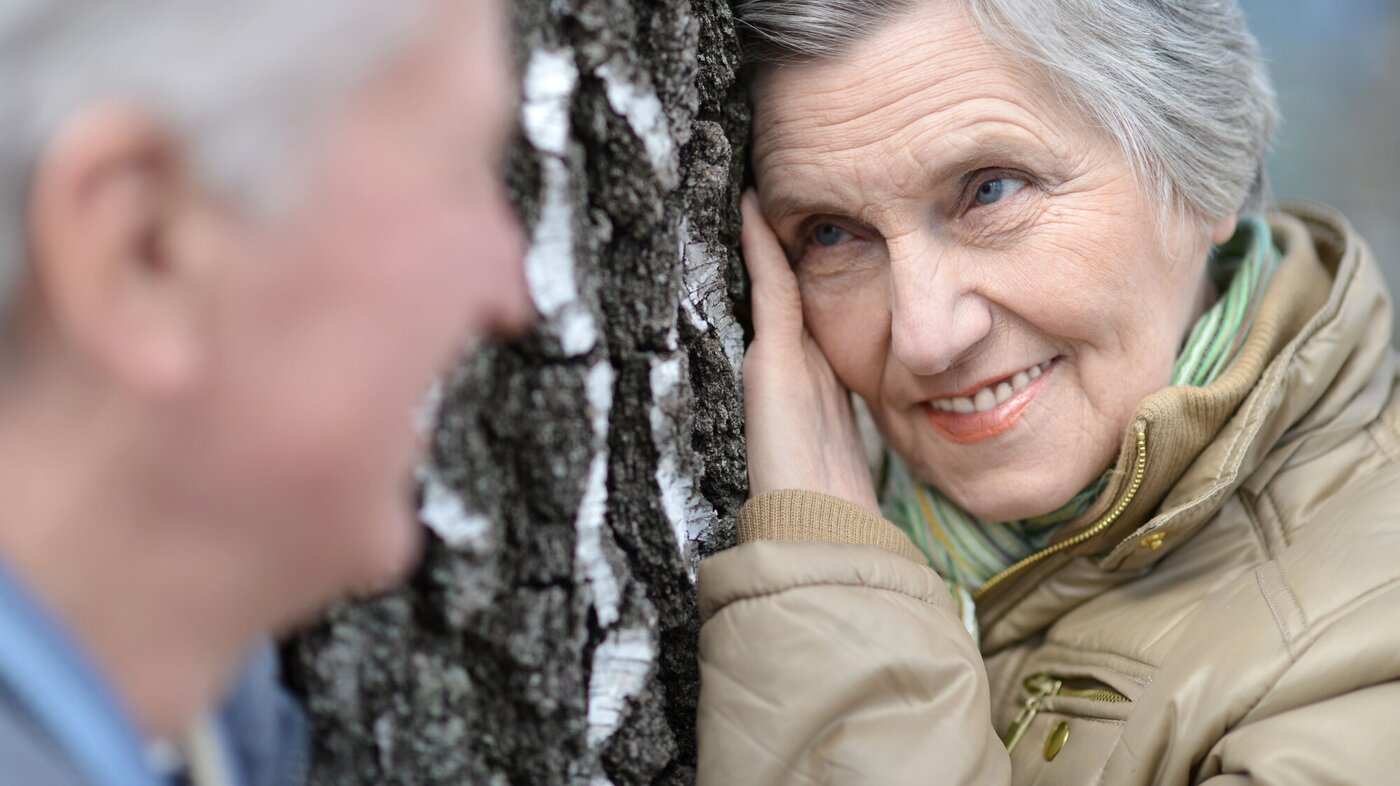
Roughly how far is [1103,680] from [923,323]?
676 millimetres

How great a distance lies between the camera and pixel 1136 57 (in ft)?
6.48

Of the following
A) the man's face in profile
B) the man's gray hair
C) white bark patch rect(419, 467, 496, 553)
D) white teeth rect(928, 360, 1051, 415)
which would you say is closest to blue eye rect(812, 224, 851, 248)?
white teeth rect(928, 360, 1051, 415)

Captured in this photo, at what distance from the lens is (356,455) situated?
0.87m

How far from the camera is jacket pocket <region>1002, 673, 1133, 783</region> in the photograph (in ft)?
6.10

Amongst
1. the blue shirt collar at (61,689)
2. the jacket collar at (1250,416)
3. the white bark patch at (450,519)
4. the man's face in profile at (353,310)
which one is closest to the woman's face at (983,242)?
the jacket collar at (1250,416)

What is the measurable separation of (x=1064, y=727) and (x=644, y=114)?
1256 millimetres

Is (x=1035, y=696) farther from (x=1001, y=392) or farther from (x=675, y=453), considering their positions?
(x=675, y=453)

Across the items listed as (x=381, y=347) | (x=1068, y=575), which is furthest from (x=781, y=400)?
(x=381, y=347)

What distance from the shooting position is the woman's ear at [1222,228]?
2154 mm

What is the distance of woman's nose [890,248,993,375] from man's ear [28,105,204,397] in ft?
4.47

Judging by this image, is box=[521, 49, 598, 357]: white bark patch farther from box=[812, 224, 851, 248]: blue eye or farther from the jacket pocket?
the jacket pocket

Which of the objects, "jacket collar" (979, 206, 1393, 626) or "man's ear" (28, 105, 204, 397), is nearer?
"man's ear" (28, 105, 204, 397)

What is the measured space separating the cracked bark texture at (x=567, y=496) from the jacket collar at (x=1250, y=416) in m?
0.79

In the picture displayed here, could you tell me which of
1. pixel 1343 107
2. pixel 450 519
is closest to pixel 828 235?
pixel 450 519
